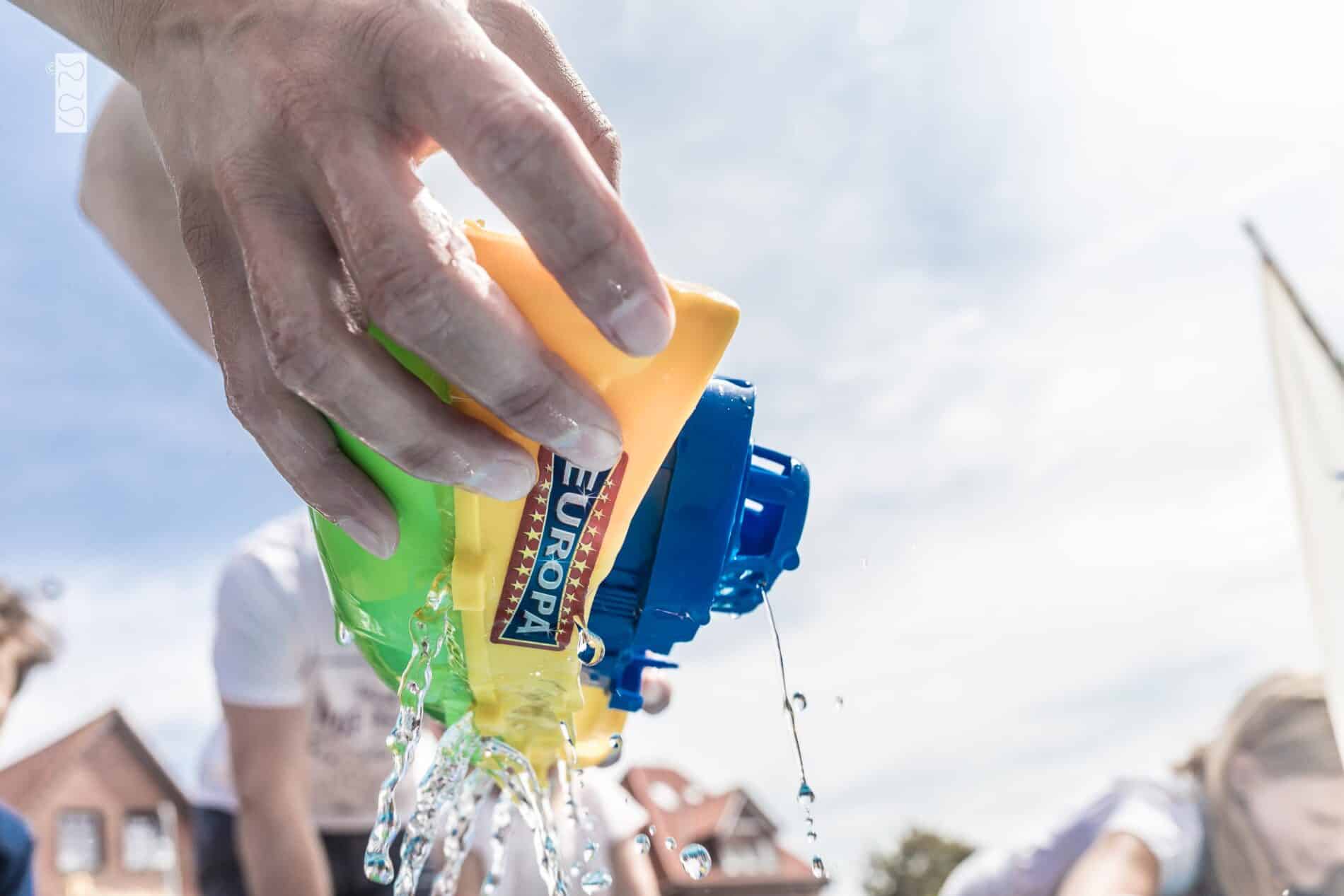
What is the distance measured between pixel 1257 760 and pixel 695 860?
9.85 ft

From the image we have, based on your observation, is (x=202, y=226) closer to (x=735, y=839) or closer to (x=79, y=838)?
(x=79, y=838)

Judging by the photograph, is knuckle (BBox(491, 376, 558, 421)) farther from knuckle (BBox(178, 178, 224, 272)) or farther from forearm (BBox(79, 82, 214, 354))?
forearm (BBox(79, 82, 214, 354))

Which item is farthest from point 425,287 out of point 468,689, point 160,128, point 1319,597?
point 1319,597

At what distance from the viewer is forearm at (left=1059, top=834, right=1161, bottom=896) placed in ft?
9.86

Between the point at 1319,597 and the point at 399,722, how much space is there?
6.05m

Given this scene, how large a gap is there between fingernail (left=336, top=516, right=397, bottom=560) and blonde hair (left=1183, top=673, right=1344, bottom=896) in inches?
A: 136

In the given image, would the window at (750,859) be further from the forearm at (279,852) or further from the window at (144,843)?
the forearm at (279,852)

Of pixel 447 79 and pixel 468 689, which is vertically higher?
pixel 447 79

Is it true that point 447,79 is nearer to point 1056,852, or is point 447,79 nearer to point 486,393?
point 486,393

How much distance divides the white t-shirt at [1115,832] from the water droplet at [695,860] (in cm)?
231

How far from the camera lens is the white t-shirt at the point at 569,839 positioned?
3344 mm

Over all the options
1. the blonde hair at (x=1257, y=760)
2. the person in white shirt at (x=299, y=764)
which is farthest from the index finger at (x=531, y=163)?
the blonde hair at (x=1257, y=760)

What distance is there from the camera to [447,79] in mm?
704

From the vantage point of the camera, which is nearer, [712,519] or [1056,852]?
[712,519]
